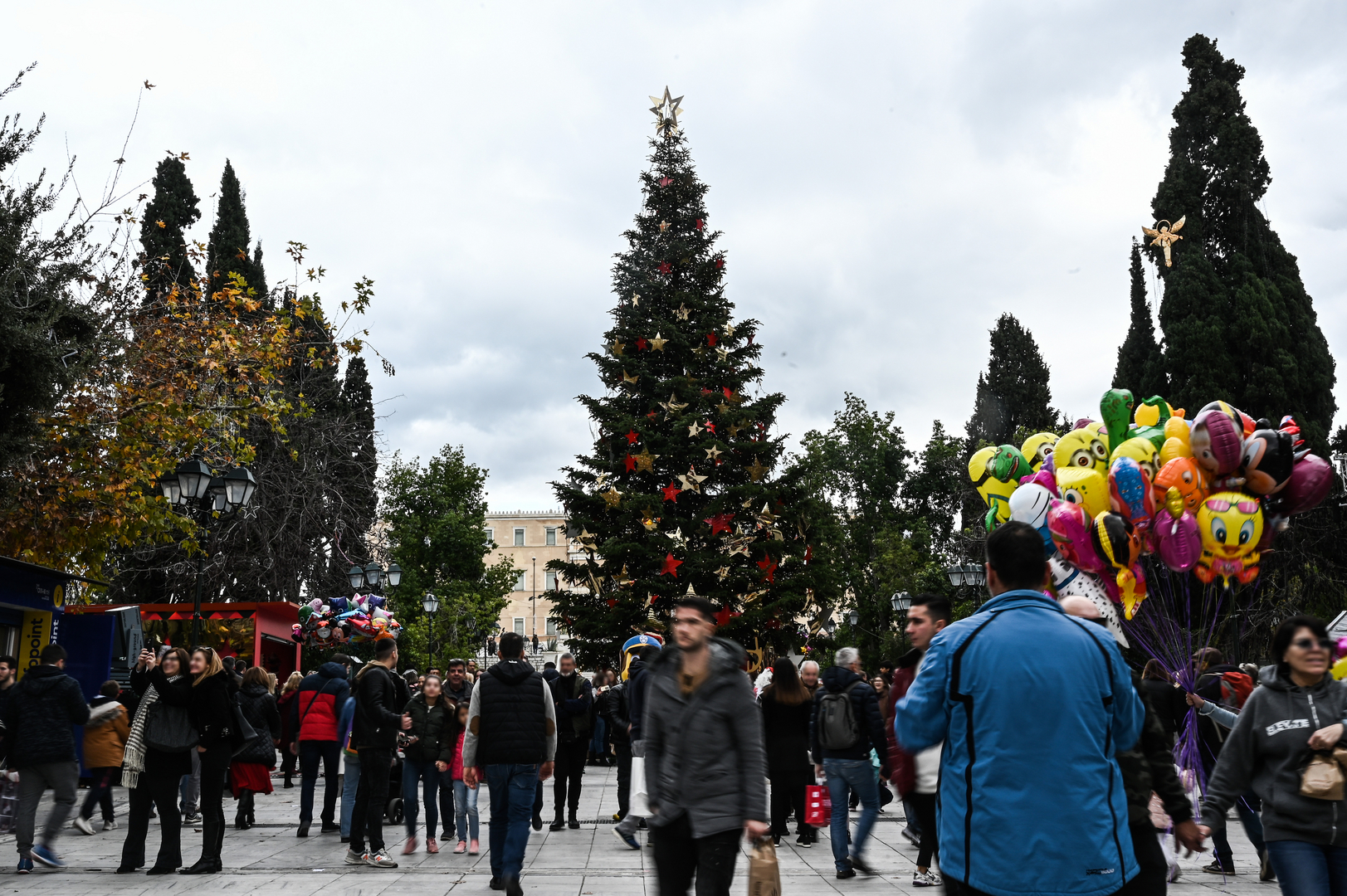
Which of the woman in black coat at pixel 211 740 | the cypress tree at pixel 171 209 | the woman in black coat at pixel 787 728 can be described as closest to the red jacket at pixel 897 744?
the woman in black coat at pixel 787 728

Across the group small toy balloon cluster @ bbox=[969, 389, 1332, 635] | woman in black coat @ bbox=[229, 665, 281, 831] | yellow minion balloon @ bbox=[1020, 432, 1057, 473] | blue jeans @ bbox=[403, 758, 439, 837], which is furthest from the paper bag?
yellow minion balloon @ bbox=[1020, 432, 1057, 473]

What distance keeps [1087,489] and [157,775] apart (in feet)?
38.1

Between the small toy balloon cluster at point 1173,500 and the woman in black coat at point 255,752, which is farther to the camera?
the small toy balloon cluster at point 1173,500

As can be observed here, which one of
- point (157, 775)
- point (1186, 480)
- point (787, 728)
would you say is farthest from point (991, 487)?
point (157, 775)

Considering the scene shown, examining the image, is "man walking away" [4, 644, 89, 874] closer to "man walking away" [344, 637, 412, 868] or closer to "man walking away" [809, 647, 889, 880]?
"man walking away" [344, 637, 412, 868]

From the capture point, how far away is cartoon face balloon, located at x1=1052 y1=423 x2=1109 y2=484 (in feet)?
51.7

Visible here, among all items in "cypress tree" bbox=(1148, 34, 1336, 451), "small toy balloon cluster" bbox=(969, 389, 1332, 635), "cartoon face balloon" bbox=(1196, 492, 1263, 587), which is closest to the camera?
"cartoon face balloon" bbox=(1196, 492, 1263, 587)

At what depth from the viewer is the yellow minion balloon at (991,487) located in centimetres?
1778

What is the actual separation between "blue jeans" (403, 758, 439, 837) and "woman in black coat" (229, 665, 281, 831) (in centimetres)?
222

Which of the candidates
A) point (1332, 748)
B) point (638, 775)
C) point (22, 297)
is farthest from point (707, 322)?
point (1332, 748)

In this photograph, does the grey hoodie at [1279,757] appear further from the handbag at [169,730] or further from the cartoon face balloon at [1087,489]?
the cartoon face balloon at [1087,489]

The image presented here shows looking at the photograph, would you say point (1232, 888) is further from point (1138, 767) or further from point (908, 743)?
point (908, 743)

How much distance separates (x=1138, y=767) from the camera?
425 centimetres

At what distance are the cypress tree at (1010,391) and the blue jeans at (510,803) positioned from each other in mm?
53604
